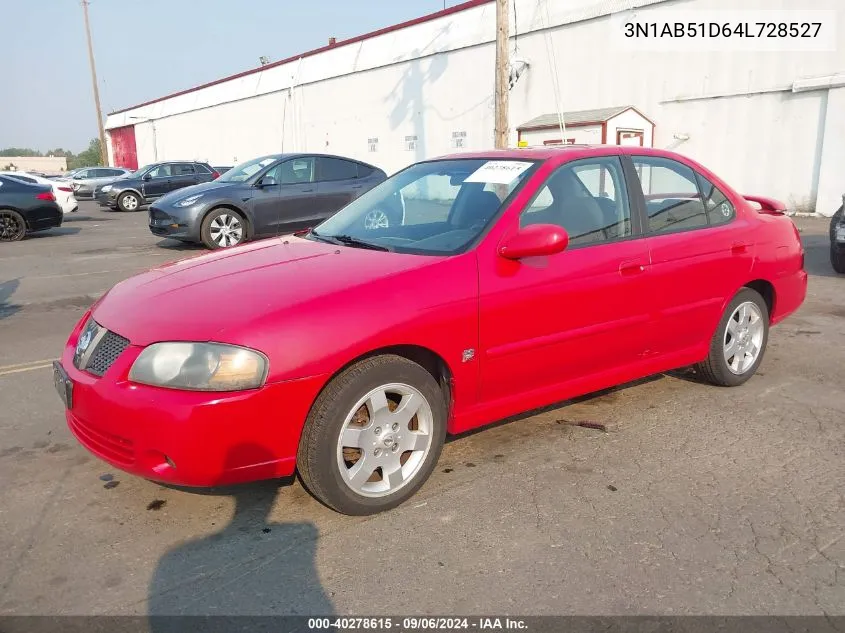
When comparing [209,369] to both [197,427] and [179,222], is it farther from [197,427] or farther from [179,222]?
[179,222]

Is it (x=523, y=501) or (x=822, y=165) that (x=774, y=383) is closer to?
(x=523, y=501)

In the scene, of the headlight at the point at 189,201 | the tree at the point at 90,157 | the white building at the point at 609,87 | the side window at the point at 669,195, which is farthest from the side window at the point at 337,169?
the tree at the point at 90,157

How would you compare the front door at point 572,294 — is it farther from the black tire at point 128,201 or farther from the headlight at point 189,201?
the black tire at point 128,201

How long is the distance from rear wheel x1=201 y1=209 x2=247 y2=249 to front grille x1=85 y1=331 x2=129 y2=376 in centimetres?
844

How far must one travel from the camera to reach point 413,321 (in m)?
3.00

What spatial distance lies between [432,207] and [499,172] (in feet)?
1.35

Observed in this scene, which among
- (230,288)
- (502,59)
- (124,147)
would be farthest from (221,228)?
(124,147)

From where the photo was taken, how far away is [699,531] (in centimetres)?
290

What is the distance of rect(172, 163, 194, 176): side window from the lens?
22.2 meters

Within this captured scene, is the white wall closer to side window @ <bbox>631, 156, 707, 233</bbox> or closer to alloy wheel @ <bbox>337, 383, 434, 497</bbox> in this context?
side window @ <bbox>631, 156, 707, 233</bbox>

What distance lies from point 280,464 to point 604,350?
73.6 inches

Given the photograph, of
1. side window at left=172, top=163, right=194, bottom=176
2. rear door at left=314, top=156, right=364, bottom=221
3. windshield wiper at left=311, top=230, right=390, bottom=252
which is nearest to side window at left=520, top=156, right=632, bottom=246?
windshield wiper at left=311, top=230, right=390, bottom=252

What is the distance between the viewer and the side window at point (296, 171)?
456 inches

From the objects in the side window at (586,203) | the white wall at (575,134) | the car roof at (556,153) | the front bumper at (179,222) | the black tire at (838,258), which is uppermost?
the white wall at (575,134)
